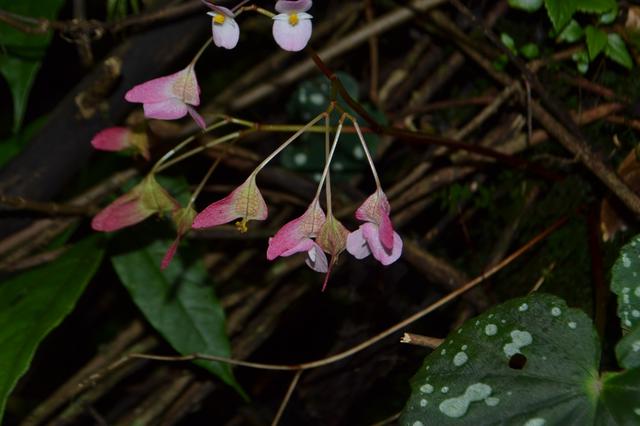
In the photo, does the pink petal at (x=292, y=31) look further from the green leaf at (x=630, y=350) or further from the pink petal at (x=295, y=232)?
the green leaf at (x=630, y=350)

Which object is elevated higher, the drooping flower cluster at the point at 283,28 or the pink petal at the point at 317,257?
the drooping flower cluster at the point at 283,28

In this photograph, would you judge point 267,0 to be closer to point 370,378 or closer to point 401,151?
point 401,151

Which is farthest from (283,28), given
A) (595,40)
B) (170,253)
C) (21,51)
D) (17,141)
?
(17,141)

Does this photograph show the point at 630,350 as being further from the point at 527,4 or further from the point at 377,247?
the point at 527,4

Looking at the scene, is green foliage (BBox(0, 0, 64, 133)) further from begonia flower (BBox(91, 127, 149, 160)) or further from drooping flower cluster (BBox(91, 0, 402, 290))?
drooping flower cluster (BBox(91, 0, 402, 290))

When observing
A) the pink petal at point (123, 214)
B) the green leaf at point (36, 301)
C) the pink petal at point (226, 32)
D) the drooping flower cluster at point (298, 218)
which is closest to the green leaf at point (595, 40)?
the drooping flower cluster at point (298, 218)
